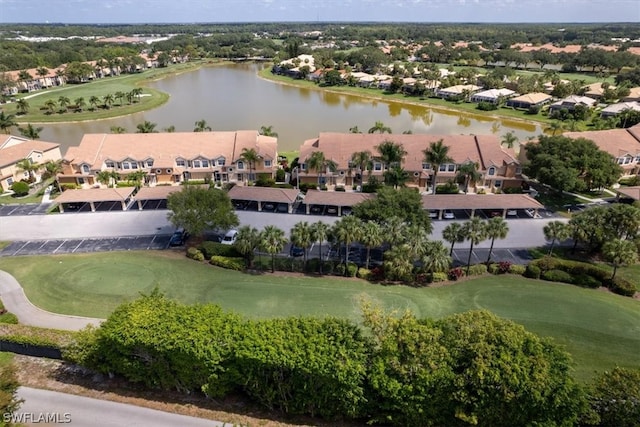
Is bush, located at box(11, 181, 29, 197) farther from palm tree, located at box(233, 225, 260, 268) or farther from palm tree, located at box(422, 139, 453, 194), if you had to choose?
palm tree, located at box(422, 139, 453, 194)

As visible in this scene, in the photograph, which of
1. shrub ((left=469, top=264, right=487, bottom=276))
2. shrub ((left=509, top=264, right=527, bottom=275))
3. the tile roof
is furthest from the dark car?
shrub ((left=509, top=264, right=527, bottom=275))

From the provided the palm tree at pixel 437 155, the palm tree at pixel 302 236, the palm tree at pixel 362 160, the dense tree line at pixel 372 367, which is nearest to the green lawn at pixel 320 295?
the palm tree at pixel 302 236

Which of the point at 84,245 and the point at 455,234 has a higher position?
the point at 455,234

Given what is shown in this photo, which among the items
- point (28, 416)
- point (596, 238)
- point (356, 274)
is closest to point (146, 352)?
point (28, 416)

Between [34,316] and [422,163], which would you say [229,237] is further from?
[422,163]

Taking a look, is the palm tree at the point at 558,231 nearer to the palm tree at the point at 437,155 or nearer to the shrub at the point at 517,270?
the shrub at the point at 517,270

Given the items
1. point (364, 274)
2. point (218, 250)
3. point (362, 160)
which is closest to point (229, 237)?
point (218, 250)
